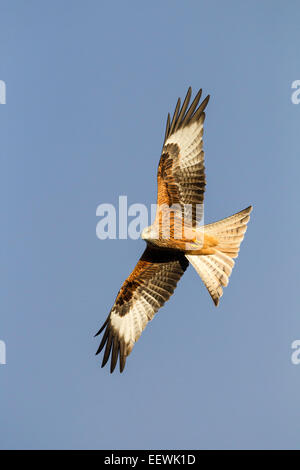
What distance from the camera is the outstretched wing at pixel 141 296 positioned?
9648 mm

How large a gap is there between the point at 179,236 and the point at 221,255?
62cm

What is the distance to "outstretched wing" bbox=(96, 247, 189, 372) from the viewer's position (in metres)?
9.65

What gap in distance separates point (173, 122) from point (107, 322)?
9.15 ft

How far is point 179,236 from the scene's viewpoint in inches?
366

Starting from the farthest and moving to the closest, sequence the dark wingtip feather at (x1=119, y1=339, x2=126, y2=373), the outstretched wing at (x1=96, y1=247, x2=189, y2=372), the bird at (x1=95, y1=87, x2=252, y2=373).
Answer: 1. the outstretched wing at (x1=96, y1=247, x2=189, y2=372)
2. the dark wingtip feather at (x1=119, y1=339, x2=126, y2=373)
3. the bird at (x1=95, y1=87, x2=252, y2=373)

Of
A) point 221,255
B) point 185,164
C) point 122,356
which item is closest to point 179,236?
point 221,255

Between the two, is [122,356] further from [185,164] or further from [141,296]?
[185,164]

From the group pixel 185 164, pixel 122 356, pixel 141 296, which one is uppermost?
pixel 185 164

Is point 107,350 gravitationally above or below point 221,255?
below

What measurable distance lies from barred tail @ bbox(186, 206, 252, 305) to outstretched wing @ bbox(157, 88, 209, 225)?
1.16 ft

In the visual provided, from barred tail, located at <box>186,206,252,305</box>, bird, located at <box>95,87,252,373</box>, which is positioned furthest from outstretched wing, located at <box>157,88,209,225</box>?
barred tail, located at <box>186,206,252,305</box>

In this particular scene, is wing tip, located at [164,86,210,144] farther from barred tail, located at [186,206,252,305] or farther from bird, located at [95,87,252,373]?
barred tail, located at [186,206,252,305]
